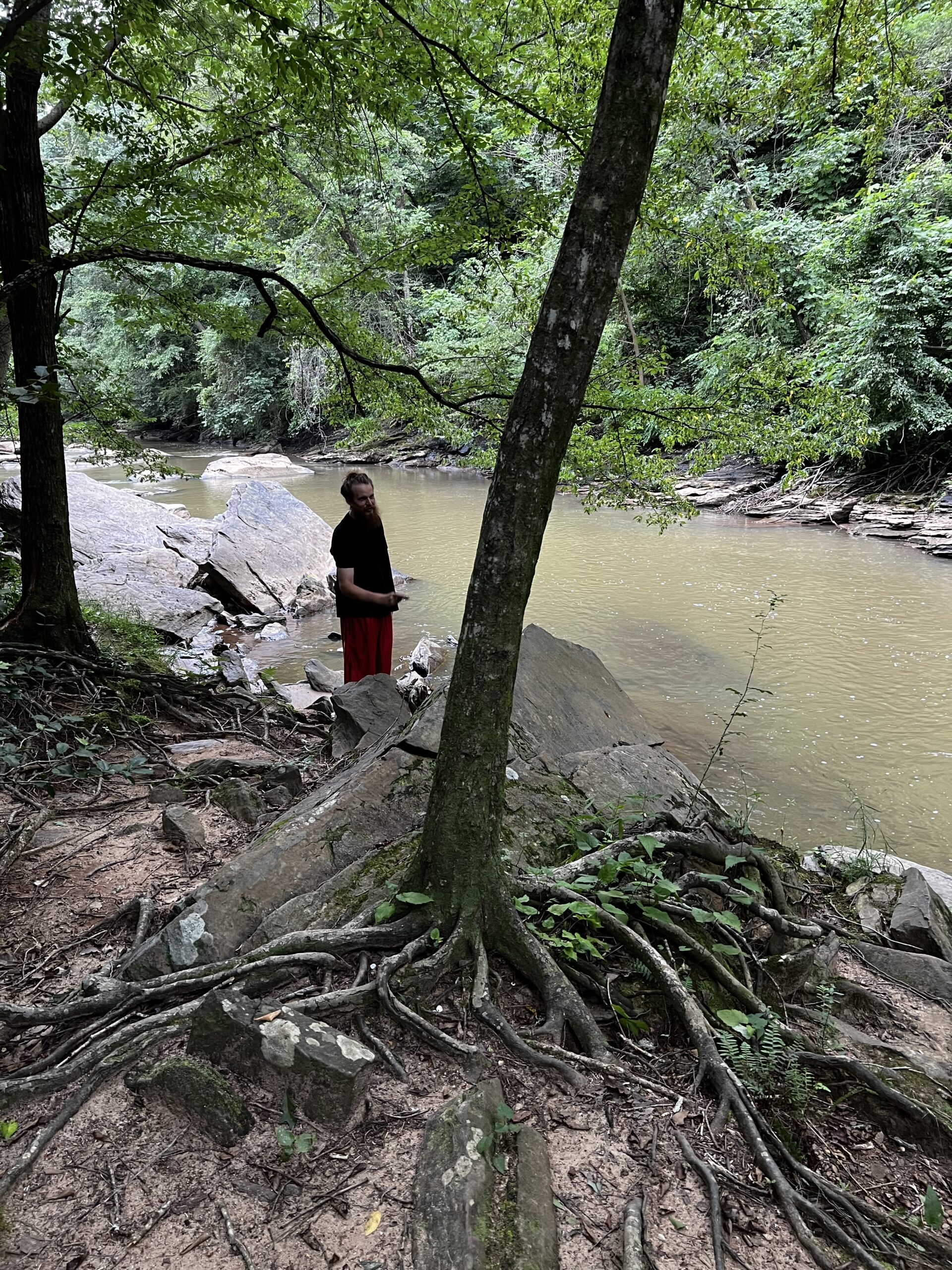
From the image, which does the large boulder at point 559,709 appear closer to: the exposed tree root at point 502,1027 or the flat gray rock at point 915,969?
the exposed tree root at point 502,1027

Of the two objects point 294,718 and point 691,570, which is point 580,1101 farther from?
point 691,570

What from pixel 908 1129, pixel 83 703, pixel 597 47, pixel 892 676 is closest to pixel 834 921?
pixel 908 1129

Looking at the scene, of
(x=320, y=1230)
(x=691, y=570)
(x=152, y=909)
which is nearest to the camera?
(x=320, y=1230)

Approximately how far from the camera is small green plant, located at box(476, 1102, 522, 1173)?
194 cm

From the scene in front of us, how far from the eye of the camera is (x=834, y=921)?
12.4 feet

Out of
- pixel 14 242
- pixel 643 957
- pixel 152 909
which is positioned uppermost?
pixel 14 242

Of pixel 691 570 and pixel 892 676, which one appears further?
pixel 691 570

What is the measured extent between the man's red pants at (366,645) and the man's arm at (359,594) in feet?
0.64

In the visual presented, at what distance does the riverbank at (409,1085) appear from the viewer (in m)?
1.83

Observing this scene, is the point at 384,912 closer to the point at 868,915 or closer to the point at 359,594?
the point at 868,915

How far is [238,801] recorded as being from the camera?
439 centimetres

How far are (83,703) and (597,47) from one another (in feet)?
19.9

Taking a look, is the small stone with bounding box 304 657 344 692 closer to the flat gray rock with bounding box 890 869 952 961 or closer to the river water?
the river water

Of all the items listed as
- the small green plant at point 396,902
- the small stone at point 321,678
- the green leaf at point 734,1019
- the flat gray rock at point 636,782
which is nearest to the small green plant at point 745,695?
the flat gray rock at point 636,782
